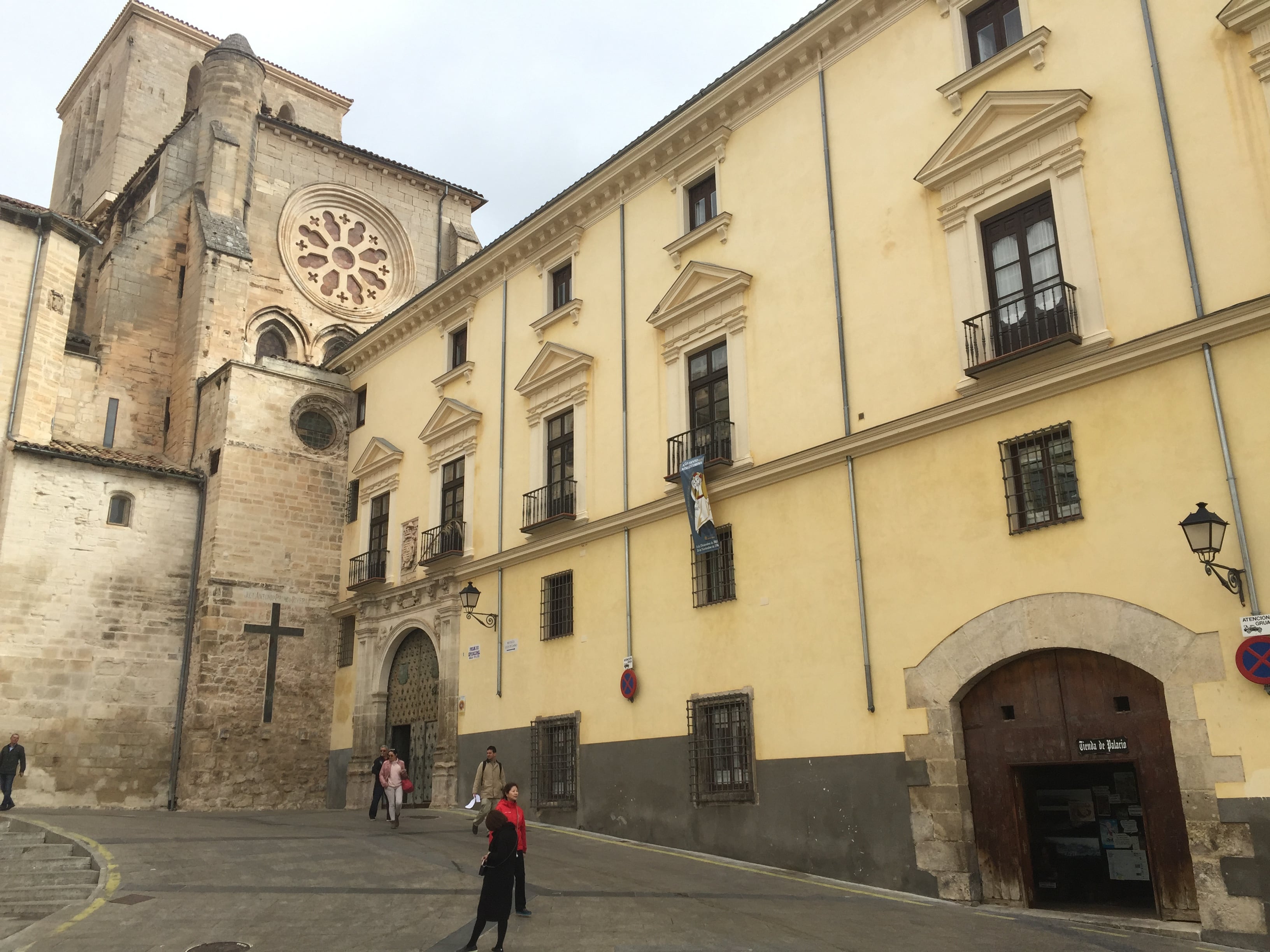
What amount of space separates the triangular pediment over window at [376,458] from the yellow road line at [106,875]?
9.90 metres

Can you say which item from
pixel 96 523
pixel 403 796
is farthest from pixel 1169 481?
pixel 96 523

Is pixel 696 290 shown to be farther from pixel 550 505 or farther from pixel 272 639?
pixel 272 639

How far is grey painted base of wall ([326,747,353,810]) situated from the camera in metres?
22.8

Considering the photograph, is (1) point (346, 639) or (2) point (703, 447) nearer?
(2) point (703, 447)

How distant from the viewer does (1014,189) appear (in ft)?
40.9

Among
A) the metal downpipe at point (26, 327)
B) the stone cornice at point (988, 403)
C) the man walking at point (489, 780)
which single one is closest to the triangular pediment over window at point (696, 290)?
the stone cornice at point (988, 403)

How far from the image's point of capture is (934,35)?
45.3 feet

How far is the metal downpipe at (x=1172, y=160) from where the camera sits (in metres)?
10.6

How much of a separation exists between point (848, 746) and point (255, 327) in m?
21.5

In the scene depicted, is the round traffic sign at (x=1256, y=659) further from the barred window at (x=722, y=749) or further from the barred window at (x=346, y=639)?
the barred window at (x=346, y=639)

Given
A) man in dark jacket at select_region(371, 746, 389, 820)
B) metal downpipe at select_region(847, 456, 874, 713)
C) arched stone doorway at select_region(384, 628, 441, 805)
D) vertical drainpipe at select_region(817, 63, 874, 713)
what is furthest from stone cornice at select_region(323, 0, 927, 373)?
man in dark jacket at select_region(371, 746, 389, 820)

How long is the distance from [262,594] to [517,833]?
52.0 feet

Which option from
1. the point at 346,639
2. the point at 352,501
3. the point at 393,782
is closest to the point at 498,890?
the point at 393,782

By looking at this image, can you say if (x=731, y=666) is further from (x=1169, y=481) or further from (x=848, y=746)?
(x=1169, y=481)
